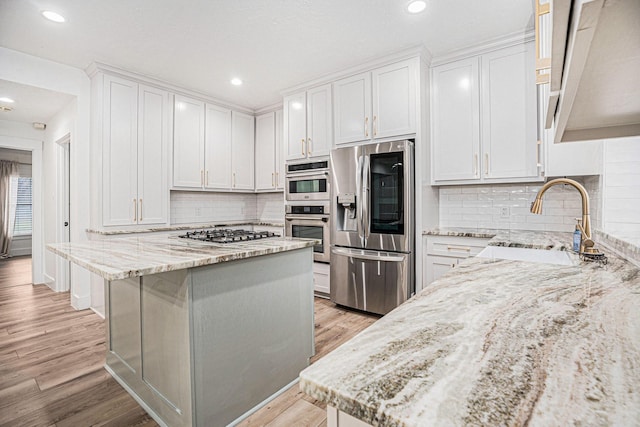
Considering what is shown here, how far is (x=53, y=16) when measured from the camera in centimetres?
236

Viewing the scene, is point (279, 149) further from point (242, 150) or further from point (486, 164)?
point (486, 164)

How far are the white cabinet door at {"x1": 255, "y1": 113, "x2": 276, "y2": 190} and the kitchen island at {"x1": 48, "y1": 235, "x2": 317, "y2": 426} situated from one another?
2.72m

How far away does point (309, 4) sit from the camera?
2.25 m

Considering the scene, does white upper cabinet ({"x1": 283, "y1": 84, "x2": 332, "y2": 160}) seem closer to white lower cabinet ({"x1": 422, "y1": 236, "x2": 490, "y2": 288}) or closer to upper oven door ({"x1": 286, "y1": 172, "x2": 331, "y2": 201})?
upper oven door ({"x1": 286, "y1": 172, "x2": 331, "y2": 201})

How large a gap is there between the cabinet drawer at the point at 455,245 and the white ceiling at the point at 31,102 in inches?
158

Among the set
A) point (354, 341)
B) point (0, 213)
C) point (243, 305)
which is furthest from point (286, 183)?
point (0, 213)

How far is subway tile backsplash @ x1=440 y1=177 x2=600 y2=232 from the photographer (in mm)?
2734

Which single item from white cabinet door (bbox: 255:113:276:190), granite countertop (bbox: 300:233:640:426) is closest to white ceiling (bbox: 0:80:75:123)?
white cabinet door (bbox: 255:113:276:190)

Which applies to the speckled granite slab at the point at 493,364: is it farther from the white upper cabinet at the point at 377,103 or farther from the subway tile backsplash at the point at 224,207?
the subway tile backsplash at the point at 224,207

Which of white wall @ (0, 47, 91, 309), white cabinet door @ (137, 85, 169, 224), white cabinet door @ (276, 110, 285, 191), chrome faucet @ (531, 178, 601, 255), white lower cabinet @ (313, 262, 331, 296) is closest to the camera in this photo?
chrome faucet @ (531, 178, 601, 255)

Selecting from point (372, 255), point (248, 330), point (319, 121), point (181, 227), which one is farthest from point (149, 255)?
point (319, 121)

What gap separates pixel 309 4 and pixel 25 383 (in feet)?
10.7

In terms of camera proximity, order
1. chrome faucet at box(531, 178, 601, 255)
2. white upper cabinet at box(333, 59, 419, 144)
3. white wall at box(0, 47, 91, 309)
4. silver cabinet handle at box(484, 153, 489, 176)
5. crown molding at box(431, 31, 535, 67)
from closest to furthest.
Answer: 1. chrome faucet at box(531, 178, 601, 255)
2. crown molding at box(431, 31, 535, 67)
3. silver cabinet handle at box(484, 153, 489, 176)
4. white upper cabinet at box(333, 59, 419, 144)
5. white wall at box(0, 47, 91, 309)

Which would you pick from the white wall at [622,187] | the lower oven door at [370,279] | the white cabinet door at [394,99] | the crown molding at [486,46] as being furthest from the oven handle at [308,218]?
the white wall at [622,187]
